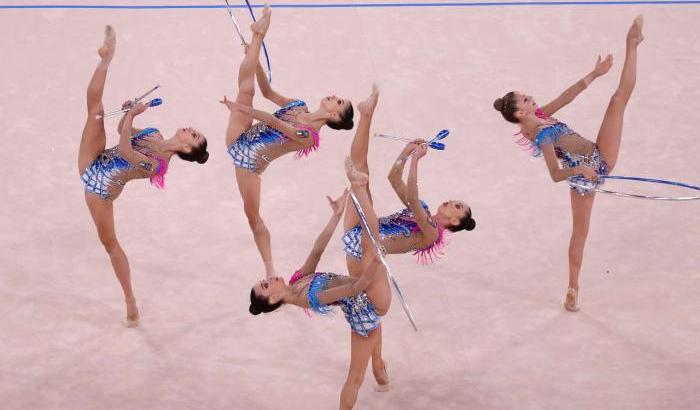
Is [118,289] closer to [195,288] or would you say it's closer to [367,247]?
[195,288]

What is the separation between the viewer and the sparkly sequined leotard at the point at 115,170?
17.5ft

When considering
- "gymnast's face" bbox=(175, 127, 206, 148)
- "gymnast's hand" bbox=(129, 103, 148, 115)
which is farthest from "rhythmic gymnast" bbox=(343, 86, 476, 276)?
"gymnast's hand" bbox=(129, 103, 148, 115)

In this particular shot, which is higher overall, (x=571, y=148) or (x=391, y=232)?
(x=571, y=148)

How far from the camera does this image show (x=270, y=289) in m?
4.57

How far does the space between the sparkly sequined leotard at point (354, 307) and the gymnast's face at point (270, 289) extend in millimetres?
126

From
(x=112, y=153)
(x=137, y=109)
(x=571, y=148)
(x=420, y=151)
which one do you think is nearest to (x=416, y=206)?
(x=420, y=151)

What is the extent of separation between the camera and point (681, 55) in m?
8.11

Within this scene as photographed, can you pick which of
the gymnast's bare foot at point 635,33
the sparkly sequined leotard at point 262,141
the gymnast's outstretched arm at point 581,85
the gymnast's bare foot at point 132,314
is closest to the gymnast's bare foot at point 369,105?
the sparkly sequined leotard at point 262,141

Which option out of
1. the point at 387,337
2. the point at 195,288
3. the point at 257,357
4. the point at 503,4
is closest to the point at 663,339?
the point at 387,337

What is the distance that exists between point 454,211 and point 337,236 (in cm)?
160

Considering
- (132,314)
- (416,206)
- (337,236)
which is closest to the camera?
(416,206)

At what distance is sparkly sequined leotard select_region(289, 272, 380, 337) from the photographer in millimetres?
4629

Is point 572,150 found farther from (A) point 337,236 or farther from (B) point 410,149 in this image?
(A) point 337,236

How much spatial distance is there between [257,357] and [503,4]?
169 inches
